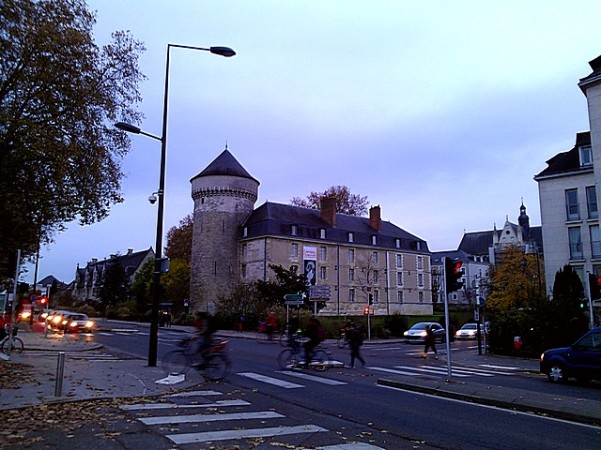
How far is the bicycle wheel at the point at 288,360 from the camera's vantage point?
56.6ft

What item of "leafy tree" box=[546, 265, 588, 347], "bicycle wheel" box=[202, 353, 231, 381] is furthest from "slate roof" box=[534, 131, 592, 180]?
"bicycle wheel" box=[202, 353, 231, 381]

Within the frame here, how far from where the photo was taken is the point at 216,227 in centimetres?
6269

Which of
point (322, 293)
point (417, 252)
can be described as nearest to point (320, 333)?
point (322, 293)

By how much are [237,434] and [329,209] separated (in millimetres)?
59081

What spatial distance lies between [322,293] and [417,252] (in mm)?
Answer: 39926

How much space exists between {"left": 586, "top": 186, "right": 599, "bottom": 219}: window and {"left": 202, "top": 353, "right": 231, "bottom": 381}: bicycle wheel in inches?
1426

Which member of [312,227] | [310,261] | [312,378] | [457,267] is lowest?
[312,378]

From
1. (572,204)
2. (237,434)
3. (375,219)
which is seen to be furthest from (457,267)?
(375,219)

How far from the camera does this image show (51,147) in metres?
15.0

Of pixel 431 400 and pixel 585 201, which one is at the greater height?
pixel 585 201

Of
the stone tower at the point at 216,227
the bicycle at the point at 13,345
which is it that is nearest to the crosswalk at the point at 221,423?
the bicycle at the point at 13,345

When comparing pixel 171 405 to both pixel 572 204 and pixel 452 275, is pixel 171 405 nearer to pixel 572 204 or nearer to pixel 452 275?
pixel 452 275

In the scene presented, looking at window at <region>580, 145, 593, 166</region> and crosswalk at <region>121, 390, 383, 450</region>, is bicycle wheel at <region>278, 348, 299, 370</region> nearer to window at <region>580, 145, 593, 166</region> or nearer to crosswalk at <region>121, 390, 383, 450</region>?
crosswalk at <region>121, 390, 383, 450</region>

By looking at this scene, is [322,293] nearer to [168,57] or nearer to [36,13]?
[168,57]
